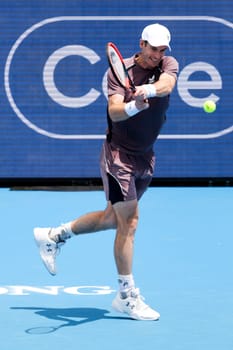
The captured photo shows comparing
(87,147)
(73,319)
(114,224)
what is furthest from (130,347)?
(87,147)

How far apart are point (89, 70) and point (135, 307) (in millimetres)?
5547

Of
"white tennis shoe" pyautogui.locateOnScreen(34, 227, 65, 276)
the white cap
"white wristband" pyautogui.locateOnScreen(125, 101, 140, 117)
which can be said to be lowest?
"white tennis shoe" pyautogui.locateOnScreen(34, 227, 65, 276)

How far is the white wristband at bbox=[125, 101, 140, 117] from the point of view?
561cm

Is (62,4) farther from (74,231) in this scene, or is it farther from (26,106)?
(74,231)

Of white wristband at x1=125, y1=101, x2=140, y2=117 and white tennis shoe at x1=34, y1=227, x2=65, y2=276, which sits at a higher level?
white wristband at x1=125, y1=101, x2=140, y2=117

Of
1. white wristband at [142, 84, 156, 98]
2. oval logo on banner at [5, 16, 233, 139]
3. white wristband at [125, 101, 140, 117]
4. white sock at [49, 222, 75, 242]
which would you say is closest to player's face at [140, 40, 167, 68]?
white wristband at [142, 84, 156, 98]

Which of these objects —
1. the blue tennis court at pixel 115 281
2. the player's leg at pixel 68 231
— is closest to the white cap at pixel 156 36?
the player's leg at pixel 68 231

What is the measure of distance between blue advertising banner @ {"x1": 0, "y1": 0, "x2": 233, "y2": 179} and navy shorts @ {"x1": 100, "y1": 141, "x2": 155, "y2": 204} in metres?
4.95

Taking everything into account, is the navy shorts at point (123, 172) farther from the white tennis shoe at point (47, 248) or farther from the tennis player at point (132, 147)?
the white tennis shoe at point (47, 248)

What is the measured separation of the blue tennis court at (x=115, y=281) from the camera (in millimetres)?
5465

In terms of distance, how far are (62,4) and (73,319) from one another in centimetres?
576

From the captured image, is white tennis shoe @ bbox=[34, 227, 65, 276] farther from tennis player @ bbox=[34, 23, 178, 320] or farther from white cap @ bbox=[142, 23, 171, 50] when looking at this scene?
white cap @ bbox=[142, 23, 171, 50]

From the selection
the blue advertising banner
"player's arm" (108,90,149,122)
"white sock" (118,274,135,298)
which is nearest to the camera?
"player's arm" (108,90,149,122)

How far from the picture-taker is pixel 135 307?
19.3 feet
